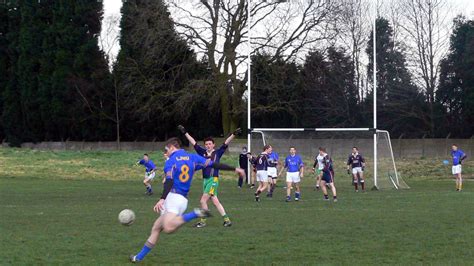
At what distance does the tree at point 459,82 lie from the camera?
58062 millimetres

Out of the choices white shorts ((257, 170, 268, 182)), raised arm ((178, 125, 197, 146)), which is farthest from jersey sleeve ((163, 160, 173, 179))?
white shorts ((257, 170, 268, 182))

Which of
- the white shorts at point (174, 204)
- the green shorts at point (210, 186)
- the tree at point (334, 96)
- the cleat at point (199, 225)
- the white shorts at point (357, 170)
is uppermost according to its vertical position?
the tree at point (334, 96)

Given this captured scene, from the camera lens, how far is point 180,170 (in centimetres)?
1105

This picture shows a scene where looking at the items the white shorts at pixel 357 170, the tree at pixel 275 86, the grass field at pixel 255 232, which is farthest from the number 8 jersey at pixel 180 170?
the tree at pixel 275 86

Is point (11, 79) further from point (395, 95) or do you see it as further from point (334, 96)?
point (395, 95)

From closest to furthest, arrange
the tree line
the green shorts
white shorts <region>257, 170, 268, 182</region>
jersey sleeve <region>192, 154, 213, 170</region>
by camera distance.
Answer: jersey sleeve <region>192, 154, 213, 170</region>, the green shorts, white shorts <region>257, 170, 268, 182</region>, the tree line

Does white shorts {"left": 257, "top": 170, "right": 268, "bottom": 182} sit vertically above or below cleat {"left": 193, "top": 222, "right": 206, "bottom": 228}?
above

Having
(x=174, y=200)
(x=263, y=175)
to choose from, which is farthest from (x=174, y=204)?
(x=263, y=175)

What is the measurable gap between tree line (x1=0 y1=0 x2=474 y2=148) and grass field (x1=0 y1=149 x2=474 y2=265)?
862 inches

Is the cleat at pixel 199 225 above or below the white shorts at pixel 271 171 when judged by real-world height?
below

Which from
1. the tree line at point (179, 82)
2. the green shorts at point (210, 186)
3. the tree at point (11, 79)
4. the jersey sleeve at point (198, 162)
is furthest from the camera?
the tree at point (11, 79)

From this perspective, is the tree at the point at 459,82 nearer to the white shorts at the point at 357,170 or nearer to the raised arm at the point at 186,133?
the white shorts at the point at 357,170

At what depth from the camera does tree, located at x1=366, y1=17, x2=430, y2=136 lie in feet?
194

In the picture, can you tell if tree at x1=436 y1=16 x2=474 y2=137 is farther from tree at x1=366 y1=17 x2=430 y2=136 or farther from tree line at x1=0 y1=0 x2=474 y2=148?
tree at x1=366 y1=17 x2=430 y2=136
